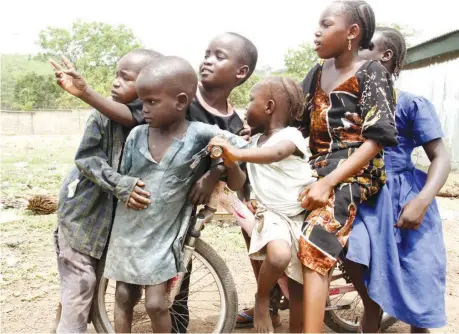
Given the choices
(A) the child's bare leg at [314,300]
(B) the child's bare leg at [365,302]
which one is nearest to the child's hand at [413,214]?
(B) the child's bare leg at [365,302]

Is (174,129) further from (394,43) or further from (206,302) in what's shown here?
(206,302)

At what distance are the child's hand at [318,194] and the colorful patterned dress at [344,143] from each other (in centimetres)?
5

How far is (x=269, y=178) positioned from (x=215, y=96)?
0.58m

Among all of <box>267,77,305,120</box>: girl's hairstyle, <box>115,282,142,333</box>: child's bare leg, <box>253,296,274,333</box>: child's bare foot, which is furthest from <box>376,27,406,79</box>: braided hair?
<box>115,282,142,333</box>: child's bare leg

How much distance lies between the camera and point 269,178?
113 inches

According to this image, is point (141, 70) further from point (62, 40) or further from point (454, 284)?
point (62, 40)

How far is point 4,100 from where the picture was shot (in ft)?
206

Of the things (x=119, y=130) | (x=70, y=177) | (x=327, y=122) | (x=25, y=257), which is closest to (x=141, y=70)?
(x=119, y=130)

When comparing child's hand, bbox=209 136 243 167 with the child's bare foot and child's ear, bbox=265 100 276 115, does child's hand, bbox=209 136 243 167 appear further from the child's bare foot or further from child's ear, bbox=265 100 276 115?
the child's bare foot

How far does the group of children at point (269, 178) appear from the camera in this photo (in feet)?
8.66

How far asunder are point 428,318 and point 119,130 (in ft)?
6.45

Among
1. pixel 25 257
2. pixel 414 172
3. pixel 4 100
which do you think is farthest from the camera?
pixel 4 100

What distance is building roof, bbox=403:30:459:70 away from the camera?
11.9 m

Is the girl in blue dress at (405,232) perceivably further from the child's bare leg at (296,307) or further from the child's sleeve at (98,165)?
the child's sleeve at (98,165)
